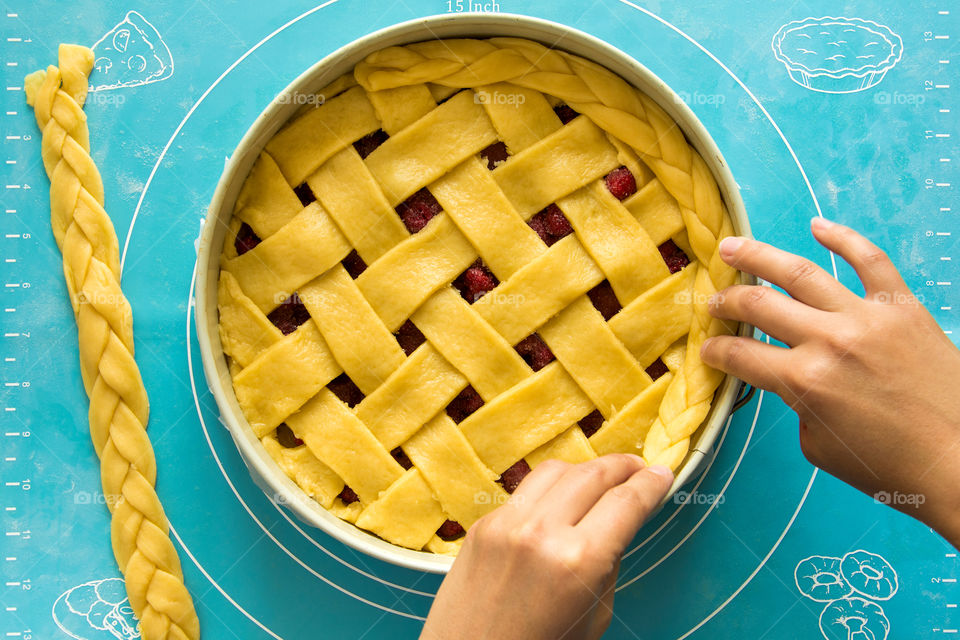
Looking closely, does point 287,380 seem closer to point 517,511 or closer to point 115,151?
point 517,511

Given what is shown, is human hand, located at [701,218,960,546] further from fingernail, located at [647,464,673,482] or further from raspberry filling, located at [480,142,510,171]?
raspberry filling, located at [480,142,510,171]

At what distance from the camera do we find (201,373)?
1143 mm

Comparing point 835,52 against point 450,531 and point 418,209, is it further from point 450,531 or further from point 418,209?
point 450,531

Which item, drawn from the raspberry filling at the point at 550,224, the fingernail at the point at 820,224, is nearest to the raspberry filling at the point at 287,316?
the raspberry filling at the point at 550,224

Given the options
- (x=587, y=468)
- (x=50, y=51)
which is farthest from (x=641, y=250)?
(x=50, y=51)

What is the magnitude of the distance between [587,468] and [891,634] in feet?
2.36

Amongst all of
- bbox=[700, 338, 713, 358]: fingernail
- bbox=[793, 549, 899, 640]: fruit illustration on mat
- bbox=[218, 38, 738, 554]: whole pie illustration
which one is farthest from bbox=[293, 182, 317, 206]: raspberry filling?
bbox=[793, 549, 899, 640]: fruit illustration on mat

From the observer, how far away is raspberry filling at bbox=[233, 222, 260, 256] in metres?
1.00

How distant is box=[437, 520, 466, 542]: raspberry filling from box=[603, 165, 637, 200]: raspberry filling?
51 centimetres

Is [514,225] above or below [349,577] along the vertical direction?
above

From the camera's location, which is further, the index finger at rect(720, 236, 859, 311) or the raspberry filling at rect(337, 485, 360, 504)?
the raspberry filling at rect(337, 485, 360, 504)

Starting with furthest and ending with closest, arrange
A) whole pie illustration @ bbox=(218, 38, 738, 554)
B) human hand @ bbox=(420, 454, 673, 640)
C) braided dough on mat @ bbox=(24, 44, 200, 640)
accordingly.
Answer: braided dough on mat @ bbox=(24, 44, 200, 640) → whole pie illustration @ bbox=(218, 38, 738, 554) → human hand @ bbox=(420, 454, 673, 640)

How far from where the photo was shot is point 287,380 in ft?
3.18

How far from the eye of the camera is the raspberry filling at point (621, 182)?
968mm
